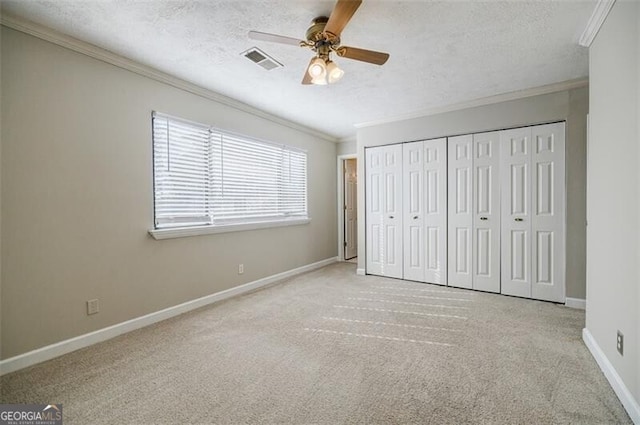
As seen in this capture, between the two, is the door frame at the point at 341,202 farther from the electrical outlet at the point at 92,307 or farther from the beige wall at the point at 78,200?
the electrical outlet at the point at 92,307

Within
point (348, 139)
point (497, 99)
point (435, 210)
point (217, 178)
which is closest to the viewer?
point (217, 178)

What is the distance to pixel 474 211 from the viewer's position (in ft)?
13.0

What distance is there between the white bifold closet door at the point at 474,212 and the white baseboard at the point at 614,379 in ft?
4.97

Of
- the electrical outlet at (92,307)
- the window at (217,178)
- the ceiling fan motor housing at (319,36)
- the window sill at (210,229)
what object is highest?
the ceiling fan motor housing at (319,36)

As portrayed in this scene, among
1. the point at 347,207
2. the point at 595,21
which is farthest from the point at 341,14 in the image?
the point at 347,207

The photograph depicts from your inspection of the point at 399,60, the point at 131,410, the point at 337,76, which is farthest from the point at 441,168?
the point at 131,410

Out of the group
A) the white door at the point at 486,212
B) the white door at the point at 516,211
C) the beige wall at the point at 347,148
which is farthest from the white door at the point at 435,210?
the beige wall at the point at 347,148

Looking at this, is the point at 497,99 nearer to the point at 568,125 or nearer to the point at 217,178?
the point at 568,125

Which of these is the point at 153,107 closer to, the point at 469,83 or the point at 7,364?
the point at 7,364

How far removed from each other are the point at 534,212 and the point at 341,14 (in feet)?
10.7

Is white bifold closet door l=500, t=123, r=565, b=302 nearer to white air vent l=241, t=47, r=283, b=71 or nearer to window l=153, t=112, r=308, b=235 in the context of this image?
white air vent l=241, t=47, r=283, b=71

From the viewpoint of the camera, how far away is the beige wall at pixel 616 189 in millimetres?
1643

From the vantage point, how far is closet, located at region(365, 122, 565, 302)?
Answer: 351cm

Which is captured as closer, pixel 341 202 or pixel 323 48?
pixel 323 48
